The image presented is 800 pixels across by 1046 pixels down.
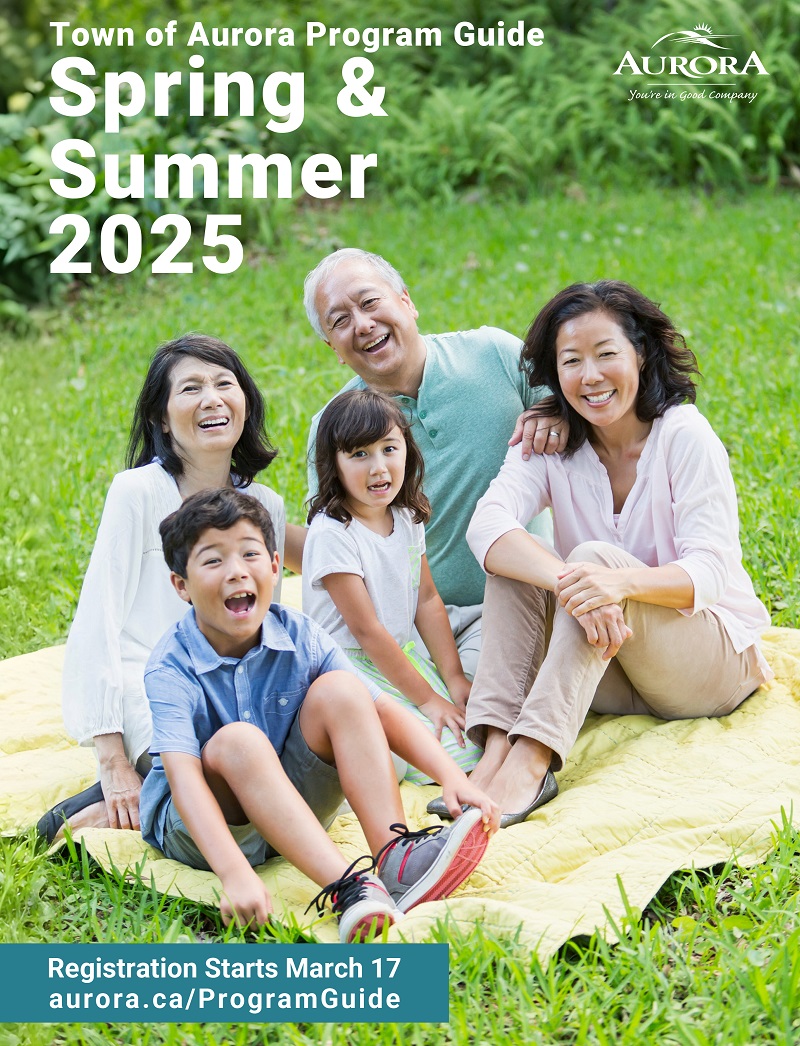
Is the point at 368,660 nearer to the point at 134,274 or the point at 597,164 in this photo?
the point at 134,274

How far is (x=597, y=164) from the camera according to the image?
9.62 m

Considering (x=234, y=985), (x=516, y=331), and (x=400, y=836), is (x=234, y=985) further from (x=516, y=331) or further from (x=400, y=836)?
(x=516, y=331)

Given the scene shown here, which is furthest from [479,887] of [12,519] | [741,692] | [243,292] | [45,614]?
[243,292]

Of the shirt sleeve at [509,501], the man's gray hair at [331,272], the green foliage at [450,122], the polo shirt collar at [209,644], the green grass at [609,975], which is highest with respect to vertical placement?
the green foliage at [450,122]

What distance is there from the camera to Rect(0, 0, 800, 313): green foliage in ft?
28.9

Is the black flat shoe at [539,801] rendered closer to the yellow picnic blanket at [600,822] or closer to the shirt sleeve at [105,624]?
the yellow picnic blanket at [600,822]

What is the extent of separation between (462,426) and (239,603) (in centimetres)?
127

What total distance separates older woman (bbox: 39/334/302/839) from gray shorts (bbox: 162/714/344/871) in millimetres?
292

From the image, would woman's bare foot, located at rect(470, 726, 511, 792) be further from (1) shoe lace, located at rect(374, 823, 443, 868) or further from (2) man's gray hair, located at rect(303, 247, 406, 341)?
(2) man's gray hair, located at rect(303, 247, 406, 341)

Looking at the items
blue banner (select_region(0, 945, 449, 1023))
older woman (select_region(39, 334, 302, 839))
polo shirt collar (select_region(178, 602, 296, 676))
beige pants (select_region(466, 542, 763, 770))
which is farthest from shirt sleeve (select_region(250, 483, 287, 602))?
blue banner (select_region(0, 945, 449, 1023))

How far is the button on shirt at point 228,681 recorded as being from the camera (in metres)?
2.63

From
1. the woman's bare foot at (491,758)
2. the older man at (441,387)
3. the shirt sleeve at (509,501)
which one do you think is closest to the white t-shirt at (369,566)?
the shirt sleeve at (509,501)

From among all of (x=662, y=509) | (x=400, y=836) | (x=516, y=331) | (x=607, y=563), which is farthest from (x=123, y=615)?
(x=516, y=331)

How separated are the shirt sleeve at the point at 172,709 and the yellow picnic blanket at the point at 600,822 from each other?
14.2 inches
